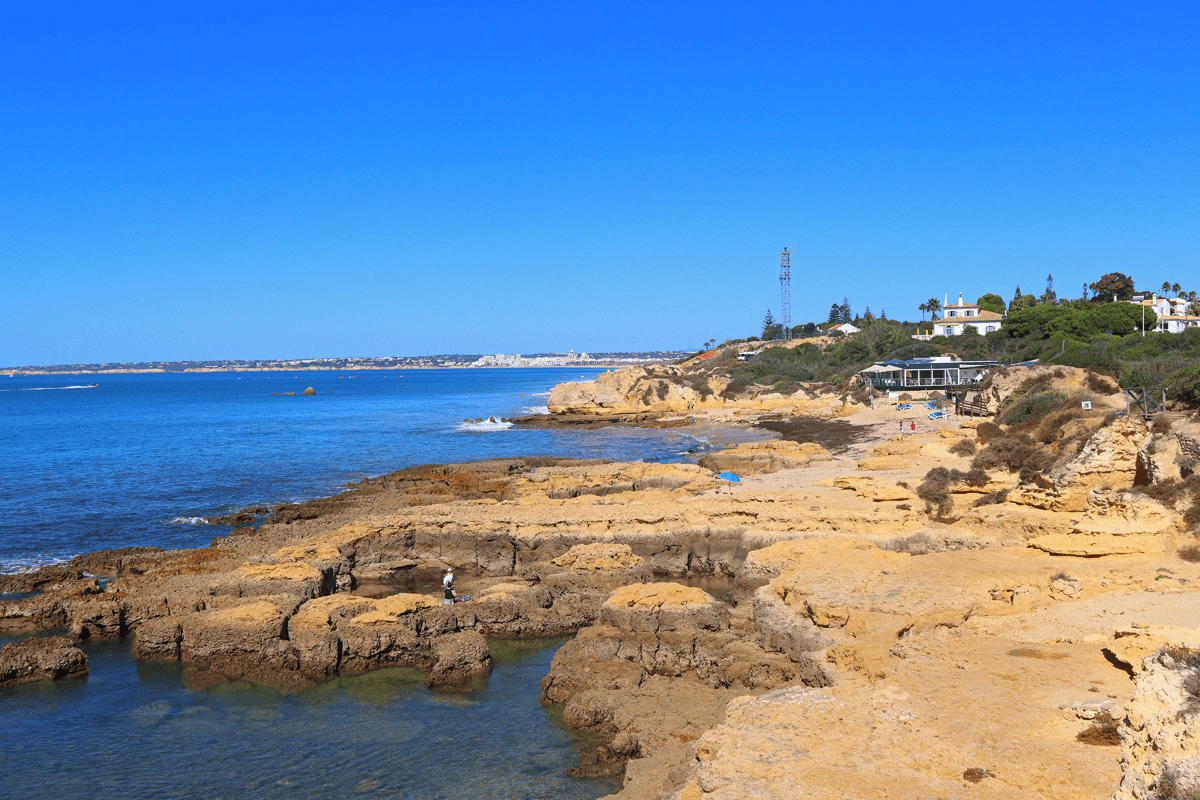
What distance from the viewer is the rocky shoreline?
906 cm

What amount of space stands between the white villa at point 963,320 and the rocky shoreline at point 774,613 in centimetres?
7692

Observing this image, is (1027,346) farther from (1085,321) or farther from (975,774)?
(975,774)

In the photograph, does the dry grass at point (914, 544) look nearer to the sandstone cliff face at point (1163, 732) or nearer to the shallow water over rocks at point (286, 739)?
the shallow water over rocks at point (286, 739)

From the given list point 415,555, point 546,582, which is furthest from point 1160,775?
point 415,555

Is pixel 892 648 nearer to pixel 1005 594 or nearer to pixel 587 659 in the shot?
pixel 1005 594

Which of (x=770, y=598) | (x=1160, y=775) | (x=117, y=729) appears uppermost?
(x=1160, y=775)

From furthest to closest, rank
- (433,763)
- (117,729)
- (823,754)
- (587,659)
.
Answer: (587,659) < (117,729) < (433,763) < (823,754)

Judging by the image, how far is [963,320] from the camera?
99000mm

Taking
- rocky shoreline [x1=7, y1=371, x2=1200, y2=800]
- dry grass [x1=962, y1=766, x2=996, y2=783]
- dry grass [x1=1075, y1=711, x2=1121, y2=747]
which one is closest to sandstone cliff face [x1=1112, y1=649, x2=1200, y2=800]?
rocky shoreline [x1=7, y1=371, x2=1200, y2=800]

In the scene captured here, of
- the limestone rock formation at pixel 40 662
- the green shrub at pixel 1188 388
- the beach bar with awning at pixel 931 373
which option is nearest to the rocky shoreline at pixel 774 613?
the limestone rock formation at pixel 40 662

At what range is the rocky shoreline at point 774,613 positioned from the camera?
906cm

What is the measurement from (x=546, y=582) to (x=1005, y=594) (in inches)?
409

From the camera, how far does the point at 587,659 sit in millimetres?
14383

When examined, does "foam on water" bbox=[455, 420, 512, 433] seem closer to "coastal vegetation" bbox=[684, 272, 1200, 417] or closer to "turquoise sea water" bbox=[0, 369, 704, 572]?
"turquoise sea water" bbox=[0, 369, 704, 572]
